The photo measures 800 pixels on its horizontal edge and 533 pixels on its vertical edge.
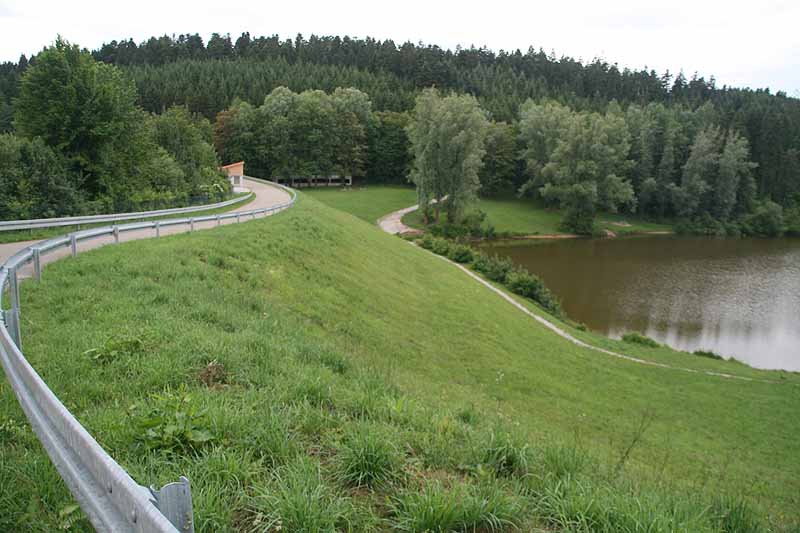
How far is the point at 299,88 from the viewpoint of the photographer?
11000cm

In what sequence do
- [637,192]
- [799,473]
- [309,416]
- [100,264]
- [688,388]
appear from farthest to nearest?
1. [637,192]
2. [688,388]
3. [799,473]
4. [100,264]
5. [309,416]

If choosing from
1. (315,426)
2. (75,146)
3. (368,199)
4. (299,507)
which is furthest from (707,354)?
(368,199)

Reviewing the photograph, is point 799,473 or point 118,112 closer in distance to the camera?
point 799,473

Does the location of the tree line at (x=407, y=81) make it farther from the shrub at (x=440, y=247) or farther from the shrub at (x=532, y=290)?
the shrub at (x=532, y=290)

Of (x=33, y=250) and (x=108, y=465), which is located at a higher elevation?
(x=108, y=465)

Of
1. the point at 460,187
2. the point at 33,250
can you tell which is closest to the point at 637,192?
the point at 460,187

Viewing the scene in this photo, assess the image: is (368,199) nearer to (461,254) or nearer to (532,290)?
(461,254)

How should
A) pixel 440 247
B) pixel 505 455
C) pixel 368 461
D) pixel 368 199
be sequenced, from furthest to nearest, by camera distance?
pixel 368 199, pixel 440 247, pixel 505 455, pixel 368 461

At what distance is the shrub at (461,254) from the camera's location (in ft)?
150

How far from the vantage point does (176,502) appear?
7.74 feet

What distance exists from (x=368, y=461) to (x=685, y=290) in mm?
44549

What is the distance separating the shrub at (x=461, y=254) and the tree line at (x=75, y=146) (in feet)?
71.0

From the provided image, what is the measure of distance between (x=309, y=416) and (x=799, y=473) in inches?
557

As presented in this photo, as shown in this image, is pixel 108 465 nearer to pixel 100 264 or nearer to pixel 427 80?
pixel 100 264
